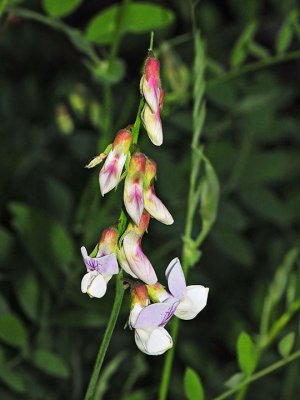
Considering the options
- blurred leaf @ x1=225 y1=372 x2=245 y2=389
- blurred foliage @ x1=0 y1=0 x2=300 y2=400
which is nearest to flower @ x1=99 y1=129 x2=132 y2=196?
blurred foliage @ x1=0 y1=0 x2=300 y2=400

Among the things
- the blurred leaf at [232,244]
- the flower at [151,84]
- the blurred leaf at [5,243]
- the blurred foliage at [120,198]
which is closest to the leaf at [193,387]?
the blurred foliage at [120,198]

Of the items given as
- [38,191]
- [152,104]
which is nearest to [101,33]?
[38,191]

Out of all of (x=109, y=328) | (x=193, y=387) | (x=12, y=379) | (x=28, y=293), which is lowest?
(x=109, y=328)

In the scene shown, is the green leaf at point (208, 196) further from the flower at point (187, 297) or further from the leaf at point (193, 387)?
the flower at point (187, 297)

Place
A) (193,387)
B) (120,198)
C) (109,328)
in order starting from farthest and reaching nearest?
(120,198), (193,387), (109,328)

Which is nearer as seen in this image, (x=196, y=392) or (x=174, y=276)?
(x=174, y=276)

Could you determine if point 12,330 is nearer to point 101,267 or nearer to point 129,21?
point 129,21

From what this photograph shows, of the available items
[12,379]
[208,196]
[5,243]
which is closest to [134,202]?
[208,196]

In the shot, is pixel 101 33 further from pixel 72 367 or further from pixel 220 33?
pixel 220 33
